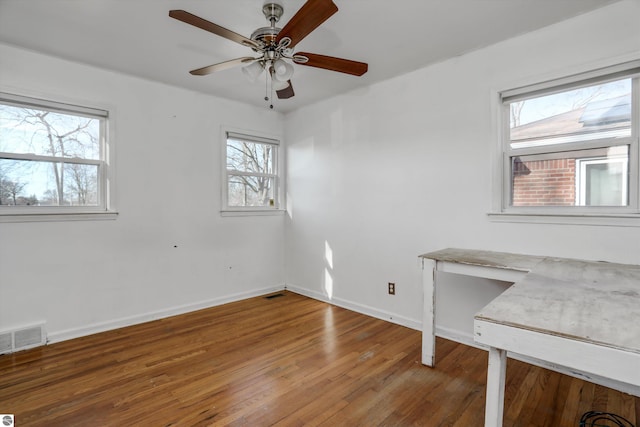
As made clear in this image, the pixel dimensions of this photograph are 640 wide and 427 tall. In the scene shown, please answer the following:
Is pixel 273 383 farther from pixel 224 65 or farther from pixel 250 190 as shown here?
pixel 250 190

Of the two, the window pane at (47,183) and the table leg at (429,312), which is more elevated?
the window pane at (47,183)

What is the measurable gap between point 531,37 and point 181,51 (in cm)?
272

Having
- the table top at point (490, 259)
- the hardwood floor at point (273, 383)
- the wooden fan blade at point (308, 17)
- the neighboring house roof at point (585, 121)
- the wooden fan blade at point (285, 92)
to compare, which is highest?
the wooden fan blade at point (308, 17)

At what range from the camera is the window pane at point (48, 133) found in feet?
8.67

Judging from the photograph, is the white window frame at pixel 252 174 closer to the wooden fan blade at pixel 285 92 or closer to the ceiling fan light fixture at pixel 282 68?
the wooden fan blade at pixel 285 92

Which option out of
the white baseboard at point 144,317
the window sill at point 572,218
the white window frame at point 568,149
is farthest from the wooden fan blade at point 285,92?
the white baseboard at point 144,317

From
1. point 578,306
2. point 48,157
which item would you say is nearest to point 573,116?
point 578,306

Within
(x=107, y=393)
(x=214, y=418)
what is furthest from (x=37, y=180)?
(x=214, y=418)

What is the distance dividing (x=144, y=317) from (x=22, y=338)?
91cm

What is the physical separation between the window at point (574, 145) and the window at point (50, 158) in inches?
142

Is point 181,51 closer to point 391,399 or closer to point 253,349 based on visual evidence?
point 253,349

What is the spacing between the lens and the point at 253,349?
2.64m

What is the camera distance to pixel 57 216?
2775 mm

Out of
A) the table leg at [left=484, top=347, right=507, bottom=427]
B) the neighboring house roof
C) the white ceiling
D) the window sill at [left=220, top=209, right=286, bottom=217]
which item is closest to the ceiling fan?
the white ceiling
